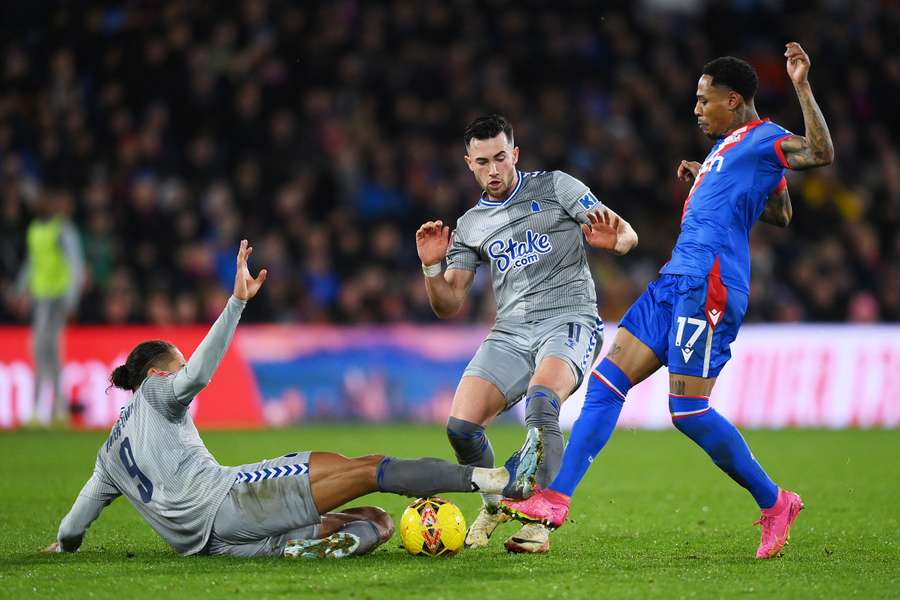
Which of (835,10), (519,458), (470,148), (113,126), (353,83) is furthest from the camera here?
(835,10)

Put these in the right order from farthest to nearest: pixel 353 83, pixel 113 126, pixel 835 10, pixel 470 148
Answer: pixel 835 10
pixel 353 83
pixel 113 126
pixel 470 148

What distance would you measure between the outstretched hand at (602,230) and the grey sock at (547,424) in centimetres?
78

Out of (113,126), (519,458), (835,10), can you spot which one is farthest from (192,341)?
(835,10)

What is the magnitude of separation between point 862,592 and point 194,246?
11.9 meters

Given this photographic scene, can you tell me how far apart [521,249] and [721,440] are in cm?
157

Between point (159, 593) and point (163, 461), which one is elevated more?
point (163, 461)

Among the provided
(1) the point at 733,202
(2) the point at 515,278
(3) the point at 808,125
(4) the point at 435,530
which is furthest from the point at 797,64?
(4) the point at 435,530

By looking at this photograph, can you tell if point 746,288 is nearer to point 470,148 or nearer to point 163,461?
point 470,148

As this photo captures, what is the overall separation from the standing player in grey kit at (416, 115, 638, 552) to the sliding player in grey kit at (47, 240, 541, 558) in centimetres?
71

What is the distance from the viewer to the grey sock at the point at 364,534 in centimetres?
616

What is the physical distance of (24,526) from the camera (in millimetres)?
7320

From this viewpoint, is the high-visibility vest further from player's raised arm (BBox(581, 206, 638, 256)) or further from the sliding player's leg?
player's raised arm (BBox(581, 206, 638, 256))

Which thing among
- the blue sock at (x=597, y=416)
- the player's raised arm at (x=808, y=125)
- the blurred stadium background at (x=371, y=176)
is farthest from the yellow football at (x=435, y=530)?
the blurred stadium background at (x=371, y=176)

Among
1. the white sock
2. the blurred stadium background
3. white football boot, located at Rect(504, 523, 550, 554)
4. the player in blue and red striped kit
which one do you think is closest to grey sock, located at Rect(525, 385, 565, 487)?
the player in blue and red striped kit
